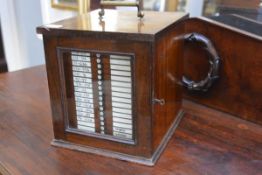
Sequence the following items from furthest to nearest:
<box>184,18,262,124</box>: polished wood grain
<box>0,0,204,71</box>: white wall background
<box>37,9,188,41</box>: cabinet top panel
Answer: <box>0,0,204,71</box>: white wall background
<box>184,18,262,124</box>: polished wood grain
<box>37,9,188,41</box>: cabinet top panel

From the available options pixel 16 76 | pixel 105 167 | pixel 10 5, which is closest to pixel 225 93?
pixel 105 167

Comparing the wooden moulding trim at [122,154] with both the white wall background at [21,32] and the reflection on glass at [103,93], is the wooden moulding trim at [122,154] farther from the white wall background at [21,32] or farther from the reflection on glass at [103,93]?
the white wall background at [21,32]

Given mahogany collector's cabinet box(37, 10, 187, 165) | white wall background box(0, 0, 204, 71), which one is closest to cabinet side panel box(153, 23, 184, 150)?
mahogany collector's cabinet box(37, 10, 187, 165)

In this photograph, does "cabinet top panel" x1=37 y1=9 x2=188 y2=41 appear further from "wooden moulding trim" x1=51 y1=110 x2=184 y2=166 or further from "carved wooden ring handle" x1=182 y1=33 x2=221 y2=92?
"wooden moulding trim" x1=51 y1=110 x2=184 y2=166

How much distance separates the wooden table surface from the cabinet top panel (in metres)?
0.25

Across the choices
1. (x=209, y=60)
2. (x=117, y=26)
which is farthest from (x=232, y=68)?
(x=117, y=26)

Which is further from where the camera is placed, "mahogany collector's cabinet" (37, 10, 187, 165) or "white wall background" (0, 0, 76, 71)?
"white wall background" (0, 0, 76, 71)

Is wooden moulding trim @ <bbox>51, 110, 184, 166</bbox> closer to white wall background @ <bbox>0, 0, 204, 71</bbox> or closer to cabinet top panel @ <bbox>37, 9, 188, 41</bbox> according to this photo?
cabinet top panel @ <bbox>37, 9, 188, 41</bbox>

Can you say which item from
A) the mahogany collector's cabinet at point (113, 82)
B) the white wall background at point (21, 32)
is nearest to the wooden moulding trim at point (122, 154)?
the mahogany collector's cabinet at point (113, 82)

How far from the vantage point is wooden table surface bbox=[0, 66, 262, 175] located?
1.91 feet

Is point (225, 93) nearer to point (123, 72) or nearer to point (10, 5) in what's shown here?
point (123, 72)

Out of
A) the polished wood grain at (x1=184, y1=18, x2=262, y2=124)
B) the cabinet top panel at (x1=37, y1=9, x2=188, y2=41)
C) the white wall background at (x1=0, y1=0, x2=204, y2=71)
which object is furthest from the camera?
the white wall background at (x1=0, y1=0, x2=204, y2=71)

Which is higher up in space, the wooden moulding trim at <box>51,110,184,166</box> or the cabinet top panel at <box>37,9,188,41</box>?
the cabinet top panel at <box>37,9,188,41</box>

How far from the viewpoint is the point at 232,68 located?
743mm
